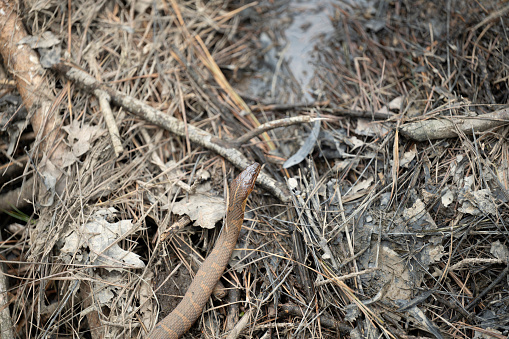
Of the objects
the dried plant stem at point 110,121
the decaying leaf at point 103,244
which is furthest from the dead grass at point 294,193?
the dried plant stem at point 110,121

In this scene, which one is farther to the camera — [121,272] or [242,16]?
[242,16]

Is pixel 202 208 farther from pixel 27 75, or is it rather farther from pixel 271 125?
pixel 27 75

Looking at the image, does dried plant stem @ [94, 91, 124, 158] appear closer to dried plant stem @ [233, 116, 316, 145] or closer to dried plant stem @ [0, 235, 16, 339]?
dried plant stem @ [233, 116, 316, 145]

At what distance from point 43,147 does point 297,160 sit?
2.59 m

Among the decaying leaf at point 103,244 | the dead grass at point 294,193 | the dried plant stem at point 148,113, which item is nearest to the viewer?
the dead grass at point 294,193

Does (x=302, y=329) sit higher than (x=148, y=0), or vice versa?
(x=148, y=0)

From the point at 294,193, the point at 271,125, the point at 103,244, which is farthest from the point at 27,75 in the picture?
the point at 294,193

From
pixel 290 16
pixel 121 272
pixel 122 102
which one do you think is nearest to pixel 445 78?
pixel 290 16

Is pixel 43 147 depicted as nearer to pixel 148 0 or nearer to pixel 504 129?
pixel 148 0

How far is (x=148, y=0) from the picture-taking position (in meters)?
4.04

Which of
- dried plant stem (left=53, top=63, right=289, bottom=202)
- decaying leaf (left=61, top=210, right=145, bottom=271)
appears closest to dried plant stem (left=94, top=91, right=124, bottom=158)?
dried plant stem (left=53, top=63, right=289, bottom=202)

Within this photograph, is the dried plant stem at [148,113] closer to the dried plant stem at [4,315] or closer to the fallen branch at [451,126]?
the fallen branch at [451,126]

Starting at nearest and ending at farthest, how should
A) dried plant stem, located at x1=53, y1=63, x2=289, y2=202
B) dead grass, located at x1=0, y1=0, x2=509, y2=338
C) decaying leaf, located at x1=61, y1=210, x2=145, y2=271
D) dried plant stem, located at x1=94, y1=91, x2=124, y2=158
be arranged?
dead grass, located at x1=0, y1=0, x2=509, y2=338 → decaying leaf, located at x1=61, y1=210, x2=145, y2=271 → dried plant stem, located at x1=94, y1=91, x2=124, y2=158 → dried plant stem, located at x1=53, y1=63, x2=289, y2=202

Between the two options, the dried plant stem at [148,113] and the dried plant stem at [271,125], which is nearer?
the dried plant stem at [271,125]
